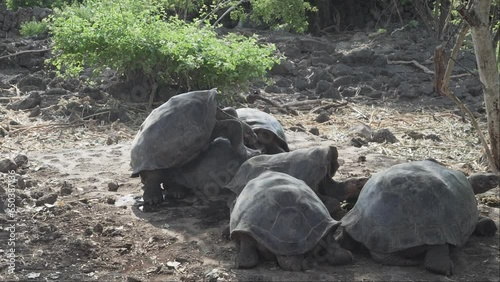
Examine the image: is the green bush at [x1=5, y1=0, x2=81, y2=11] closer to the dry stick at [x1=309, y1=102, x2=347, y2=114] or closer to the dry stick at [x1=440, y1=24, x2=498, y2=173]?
the dry stick at [x1=309, y1=102, x2=347, y2=114]

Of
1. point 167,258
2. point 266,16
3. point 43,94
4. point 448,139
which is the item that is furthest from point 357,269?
point 266,16

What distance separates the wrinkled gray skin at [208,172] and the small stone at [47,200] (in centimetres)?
91

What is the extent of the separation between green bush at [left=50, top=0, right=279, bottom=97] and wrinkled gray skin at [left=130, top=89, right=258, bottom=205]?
2.82 metres

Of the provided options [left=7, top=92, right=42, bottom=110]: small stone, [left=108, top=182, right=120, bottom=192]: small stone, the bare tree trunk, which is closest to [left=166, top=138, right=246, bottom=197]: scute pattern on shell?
[left=108, top=182, right=120, bottom=192]: small stone

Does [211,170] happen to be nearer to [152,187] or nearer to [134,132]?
[152,187]

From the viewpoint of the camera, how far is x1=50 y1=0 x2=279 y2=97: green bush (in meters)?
9.66

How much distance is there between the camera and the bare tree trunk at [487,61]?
255 inches

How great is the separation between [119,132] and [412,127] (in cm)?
351

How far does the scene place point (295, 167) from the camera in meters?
5.90

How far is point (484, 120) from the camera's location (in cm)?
1033

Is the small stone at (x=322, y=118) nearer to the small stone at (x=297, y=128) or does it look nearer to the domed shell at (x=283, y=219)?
the small stone at (x=297, y=128)

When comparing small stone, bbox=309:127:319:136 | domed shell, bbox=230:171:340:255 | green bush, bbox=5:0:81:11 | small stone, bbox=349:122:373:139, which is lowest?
small stone, bbox=309:127:319:136

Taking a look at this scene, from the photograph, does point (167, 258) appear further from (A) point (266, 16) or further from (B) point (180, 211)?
(A) point (266, 16)

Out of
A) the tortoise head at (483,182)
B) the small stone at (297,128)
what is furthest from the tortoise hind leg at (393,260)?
the small stone at (297,128)
